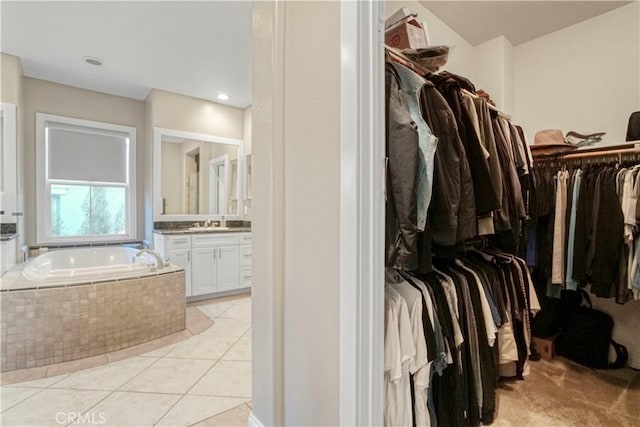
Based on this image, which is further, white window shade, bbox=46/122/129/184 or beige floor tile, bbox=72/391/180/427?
white window shade, bbox=46/122/129/184

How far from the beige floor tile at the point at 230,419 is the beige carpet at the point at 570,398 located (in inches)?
50.1

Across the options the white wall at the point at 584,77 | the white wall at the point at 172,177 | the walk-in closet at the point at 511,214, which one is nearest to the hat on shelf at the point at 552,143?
the walk-in closet at the point at 511,214

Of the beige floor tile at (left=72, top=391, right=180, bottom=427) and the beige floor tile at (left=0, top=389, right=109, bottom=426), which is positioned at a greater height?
the beige floor tile at (left=0, top=389, right=109, bottom=426)

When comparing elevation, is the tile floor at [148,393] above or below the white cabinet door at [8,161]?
below

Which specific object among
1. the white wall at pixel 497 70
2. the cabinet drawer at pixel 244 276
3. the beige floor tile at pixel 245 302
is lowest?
the beige floor tile at pixel 245 302

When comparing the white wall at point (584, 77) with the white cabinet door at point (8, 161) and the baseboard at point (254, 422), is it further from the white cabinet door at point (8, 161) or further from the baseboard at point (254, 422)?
the white cabinet door at point (8, 161)

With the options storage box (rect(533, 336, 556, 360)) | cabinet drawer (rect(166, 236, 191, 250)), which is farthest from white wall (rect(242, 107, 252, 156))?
storage box (rect(533, 336, 556, 360))

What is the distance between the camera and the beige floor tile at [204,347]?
2199mm

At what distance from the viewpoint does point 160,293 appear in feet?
8.21

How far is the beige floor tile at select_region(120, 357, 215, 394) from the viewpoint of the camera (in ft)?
5.85

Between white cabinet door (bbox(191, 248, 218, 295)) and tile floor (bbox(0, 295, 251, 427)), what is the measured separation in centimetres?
126

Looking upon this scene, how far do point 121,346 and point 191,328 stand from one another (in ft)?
1.83

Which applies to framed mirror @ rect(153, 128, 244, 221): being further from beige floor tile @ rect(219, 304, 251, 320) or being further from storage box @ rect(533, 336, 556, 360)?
storage box @ rect(533, 336, 556, 360)

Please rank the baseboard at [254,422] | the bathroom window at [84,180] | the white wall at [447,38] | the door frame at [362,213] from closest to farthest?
the door frame at [362,213] → the baseboard at [254,422] → the white wall at [447,38] → the bathroom window at [84,180]
